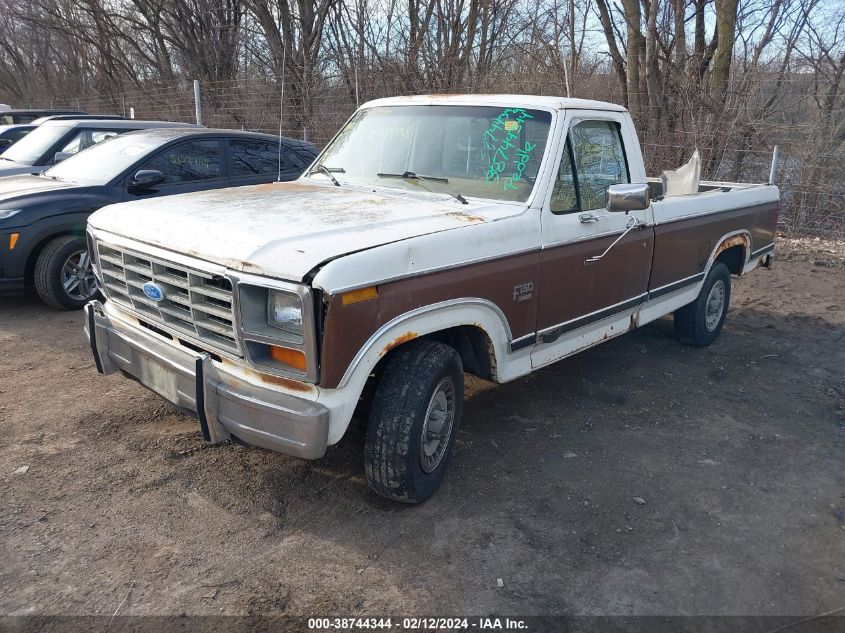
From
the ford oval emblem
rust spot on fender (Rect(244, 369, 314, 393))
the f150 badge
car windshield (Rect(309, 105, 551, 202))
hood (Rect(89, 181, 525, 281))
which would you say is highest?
car windshield (Rect(309, 105, 551, 202))

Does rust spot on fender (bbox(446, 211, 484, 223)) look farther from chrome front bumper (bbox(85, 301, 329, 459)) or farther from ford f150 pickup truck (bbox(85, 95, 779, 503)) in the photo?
chrome front bumper (bbox(85, 301, 329, 459))

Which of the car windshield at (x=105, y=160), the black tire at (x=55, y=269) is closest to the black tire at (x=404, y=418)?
the black tire at (x=55, y=269)

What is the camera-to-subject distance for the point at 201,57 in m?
20.2

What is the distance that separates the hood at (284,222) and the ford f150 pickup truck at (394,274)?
0.01m

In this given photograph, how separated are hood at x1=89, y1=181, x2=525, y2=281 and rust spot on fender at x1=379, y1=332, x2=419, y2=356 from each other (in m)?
0.44

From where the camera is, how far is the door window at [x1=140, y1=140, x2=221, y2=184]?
7031mm

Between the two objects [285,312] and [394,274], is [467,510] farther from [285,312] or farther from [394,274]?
[285,312]

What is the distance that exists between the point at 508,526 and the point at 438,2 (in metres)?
15.0

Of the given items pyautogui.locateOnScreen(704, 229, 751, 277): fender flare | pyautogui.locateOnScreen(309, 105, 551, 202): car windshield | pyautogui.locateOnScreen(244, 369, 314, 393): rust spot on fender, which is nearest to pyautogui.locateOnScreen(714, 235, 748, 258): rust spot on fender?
pyautogui.locateOnScreen(704, 229, 751, 277): fender flare

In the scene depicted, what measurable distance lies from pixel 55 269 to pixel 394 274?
4.65 m

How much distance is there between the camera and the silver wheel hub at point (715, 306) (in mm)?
6234

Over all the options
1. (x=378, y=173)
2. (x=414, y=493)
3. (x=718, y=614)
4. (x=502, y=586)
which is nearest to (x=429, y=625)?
(x=502, y=586)

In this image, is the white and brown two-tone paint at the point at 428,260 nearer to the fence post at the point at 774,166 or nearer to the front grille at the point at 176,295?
the front grille at the point at 176,295

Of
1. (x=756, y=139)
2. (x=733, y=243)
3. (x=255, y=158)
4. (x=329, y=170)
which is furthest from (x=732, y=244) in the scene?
(x=756, y=139)
